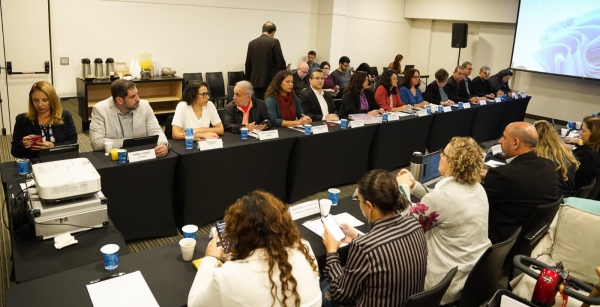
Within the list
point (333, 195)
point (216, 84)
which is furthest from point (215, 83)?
point (333, 195)

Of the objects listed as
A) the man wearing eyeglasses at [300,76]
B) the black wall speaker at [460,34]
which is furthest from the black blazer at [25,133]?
the black wall speaker at [460,34]

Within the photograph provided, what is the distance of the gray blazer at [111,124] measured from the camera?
10.8 feet

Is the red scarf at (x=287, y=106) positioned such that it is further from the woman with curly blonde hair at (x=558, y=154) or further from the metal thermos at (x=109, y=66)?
the metal thermos at (x=109, y=66)

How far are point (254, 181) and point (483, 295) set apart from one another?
6.68 ft

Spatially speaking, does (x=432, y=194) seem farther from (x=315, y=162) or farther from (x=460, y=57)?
(x=460, y=57)

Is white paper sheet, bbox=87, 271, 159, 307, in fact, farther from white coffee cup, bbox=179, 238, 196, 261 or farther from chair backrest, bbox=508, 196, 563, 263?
chair backrest, bbox=508, 196, 563, 263

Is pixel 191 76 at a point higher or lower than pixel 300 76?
lower

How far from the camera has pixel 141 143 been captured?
3246 millimetres

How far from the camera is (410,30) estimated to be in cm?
1103

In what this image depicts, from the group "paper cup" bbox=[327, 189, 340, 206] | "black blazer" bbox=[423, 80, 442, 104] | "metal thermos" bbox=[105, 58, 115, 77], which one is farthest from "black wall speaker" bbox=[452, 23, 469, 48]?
"paper cup" bbox=[327, 189, 340, 206]

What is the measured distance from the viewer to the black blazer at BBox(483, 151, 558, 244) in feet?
8.60

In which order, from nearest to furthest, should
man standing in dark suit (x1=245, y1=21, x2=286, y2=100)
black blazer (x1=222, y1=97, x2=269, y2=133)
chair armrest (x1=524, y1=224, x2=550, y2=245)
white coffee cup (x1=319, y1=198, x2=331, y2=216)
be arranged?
white coffee cup (x1=319, y1=198, x2=331, y2=216), chair armrest (x1=524, y1=224, x2=550, y2=245), black blazer (x1=222, y1=97, x2=269, y2=133), man standing in dark suit (x1=245, y1=21, x2=286, y2=100)

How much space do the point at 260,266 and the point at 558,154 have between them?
2.50 metres

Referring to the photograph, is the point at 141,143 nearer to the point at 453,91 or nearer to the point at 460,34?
the point at 453,91
